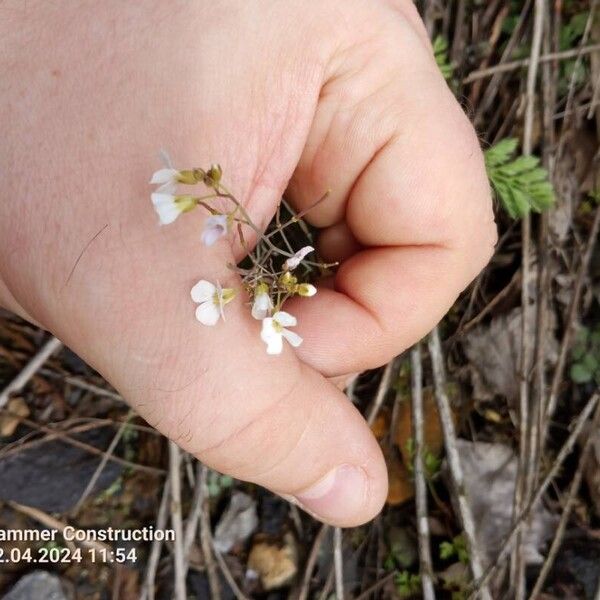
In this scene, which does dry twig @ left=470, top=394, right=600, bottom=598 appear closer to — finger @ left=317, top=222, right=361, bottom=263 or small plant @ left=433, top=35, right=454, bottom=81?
finger @ left=317, top=222, right=361, bottom=263

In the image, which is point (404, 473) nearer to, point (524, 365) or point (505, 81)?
point (524, 365)

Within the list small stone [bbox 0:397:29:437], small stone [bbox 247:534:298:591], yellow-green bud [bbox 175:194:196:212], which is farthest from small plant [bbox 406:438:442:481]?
yellow-green bud [bbox 175:194:196:212]

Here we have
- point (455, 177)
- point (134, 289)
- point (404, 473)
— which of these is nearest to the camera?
point (134, 289)

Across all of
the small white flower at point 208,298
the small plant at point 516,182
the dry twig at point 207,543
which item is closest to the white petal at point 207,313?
the small white flower at point 208,298

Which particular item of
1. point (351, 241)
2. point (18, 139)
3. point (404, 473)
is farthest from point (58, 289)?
point (404, 473)

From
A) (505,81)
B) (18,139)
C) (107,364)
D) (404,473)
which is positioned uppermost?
(18,139)

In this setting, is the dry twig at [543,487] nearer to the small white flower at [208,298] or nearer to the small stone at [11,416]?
the small white flower at [208,298]

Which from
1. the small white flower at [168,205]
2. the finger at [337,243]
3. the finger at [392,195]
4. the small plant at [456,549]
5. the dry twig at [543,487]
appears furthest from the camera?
the small plant at [456,549]
